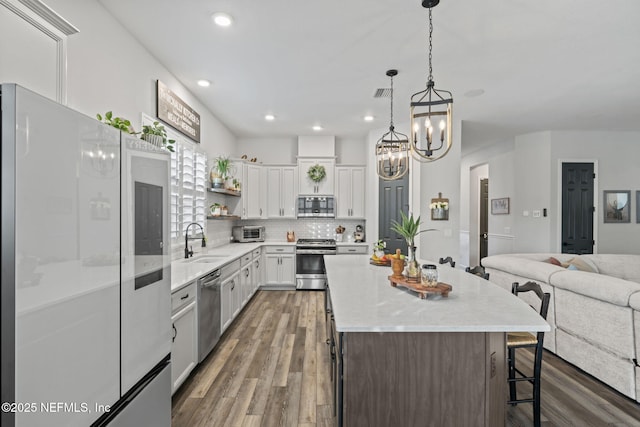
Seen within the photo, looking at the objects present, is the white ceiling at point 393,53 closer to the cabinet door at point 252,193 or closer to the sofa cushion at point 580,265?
the cabinet door at point 252,193

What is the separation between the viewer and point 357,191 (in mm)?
6055

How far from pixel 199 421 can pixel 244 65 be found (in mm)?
3226

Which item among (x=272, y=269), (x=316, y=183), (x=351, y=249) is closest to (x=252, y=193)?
(x=316, y=183)

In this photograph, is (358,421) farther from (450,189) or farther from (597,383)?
(450,189)

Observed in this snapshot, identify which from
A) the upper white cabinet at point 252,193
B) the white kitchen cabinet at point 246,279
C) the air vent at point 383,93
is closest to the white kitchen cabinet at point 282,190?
the upper white cabinet at point 252,193

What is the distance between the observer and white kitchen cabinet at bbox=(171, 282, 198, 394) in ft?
→ 7.45

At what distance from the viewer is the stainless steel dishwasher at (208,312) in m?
2.75

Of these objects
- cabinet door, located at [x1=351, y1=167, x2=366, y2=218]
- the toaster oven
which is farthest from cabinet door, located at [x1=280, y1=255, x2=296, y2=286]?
cabinet door, located at [x1=351, y1=167, x2=366, y2=218]

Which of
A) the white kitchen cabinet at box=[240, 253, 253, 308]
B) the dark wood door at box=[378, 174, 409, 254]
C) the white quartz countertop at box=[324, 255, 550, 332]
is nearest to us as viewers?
the white quartz countertop at box=[324, 255, 550, 332]

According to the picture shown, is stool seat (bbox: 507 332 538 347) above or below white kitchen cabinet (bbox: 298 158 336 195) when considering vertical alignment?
below

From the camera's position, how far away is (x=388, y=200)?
5414mm

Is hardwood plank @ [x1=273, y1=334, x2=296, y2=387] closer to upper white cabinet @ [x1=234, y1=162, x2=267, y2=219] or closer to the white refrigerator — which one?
the white refrigerator

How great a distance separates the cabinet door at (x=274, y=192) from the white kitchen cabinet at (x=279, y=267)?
0.77 meters

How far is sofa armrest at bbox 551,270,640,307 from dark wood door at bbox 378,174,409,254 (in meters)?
2.53
